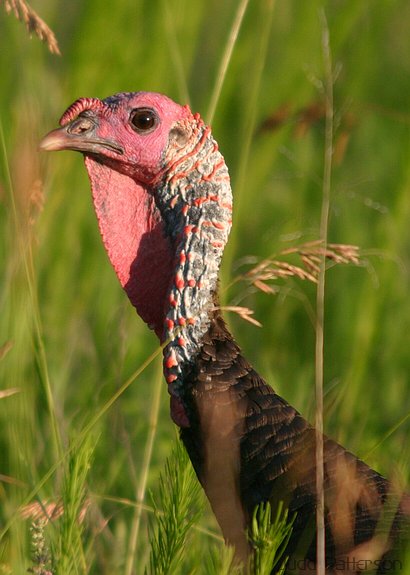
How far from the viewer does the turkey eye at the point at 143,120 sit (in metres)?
3.15

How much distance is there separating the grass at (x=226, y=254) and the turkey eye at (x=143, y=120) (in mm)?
510

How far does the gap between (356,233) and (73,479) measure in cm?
357

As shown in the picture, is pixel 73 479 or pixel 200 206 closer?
pixel 73 479

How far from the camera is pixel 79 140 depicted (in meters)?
3.11

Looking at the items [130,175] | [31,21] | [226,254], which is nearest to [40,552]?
[130,175]

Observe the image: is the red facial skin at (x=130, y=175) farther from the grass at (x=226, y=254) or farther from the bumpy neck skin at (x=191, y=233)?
the grass at (x=226, y=254)

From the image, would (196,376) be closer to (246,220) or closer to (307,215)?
(307,215)

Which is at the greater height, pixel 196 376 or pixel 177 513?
pixel 196 376

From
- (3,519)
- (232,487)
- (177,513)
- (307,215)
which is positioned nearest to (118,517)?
(3,519)

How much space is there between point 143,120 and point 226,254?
113cm

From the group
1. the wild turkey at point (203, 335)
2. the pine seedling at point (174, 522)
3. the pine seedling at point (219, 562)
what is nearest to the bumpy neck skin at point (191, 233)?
the wild turkey at point (203, 335)

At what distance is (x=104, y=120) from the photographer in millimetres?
3145

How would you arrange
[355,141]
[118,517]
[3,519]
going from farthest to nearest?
[355,141], [118,517], [3,519]

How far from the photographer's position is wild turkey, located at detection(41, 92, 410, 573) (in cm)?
286
